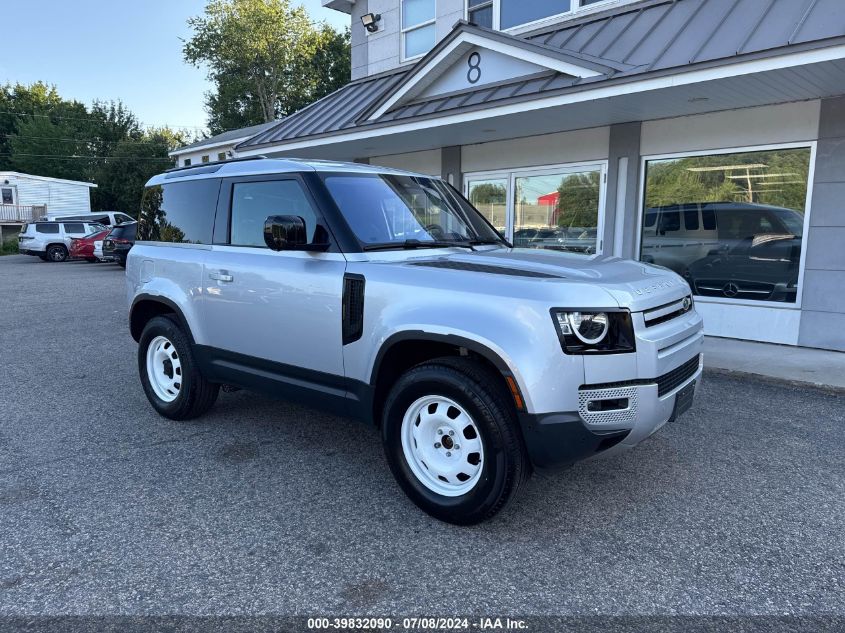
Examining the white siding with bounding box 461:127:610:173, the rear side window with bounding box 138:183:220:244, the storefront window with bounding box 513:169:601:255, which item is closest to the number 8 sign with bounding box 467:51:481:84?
the white siding with bounding box 461:127:610:173

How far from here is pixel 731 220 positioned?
26.5ft

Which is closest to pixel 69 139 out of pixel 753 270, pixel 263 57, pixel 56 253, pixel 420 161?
pixel 263 57

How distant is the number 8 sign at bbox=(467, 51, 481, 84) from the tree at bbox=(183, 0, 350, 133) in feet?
128

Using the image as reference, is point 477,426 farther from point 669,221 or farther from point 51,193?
point 51,193

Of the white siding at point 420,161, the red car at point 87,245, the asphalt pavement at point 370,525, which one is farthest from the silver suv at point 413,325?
the red car at point 87,245

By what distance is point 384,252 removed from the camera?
12.1 feet

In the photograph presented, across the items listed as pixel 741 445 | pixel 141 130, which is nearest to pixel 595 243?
pixel 741 445

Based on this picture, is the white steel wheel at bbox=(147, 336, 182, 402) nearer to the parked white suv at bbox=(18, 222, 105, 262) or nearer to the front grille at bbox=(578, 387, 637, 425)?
the front grille at bbox=(578, 387, 637, 425)

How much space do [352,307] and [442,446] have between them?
0.95 meters

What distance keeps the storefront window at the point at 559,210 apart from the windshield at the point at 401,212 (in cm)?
531

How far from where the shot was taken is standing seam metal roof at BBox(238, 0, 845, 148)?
5727 millimetres

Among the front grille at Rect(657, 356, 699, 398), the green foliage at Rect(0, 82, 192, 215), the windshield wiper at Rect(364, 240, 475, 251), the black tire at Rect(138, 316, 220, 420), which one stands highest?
the green foliage at Rect(0, 82, 192, 215)

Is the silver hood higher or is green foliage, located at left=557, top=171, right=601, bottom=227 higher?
green foliage, located at left=557, top=171, right=601, bottom=227

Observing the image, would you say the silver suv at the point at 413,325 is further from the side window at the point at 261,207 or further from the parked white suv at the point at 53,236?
the parked white suv at the point at 53,236
